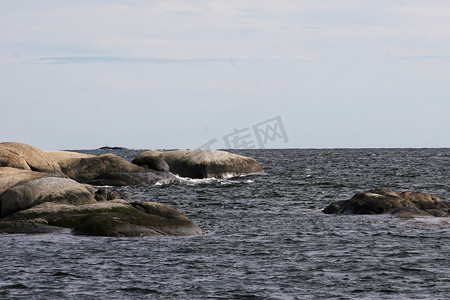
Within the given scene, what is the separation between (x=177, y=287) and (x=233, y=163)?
3592 centimetres

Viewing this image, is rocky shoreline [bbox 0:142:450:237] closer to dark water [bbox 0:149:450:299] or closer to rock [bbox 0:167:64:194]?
rock [bbox 0:167:64:194]

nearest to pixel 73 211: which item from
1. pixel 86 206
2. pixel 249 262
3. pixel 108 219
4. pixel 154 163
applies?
pixel 86 206

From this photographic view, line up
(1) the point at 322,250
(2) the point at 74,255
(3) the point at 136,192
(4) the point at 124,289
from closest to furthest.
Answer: (4) the point at 124,289 < (2) the point at 74,255 < (1) the point at 322,250 < (3) the point at 136,192

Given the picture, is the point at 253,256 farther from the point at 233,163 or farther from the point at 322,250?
the point at 233,163

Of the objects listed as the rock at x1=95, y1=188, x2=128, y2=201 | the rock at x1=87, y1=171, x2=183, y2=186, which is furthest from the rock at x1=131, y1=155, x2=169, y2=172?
the rock at x1=95, y1=188, x2=128, y2=201

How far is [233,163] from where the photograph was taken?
4862cm

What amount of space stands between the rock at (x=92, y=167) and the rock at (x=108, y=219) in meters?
20.7

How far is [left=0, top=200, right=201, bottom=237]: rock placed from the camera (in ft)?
61.6

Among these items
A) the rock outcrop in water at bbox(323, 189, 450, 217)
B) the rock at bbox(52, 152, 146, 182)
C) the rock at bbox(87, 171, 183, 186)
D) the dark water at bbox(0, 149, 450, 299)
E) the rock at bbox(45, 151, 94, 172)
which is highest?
the rock at bbox(45, 151, 94, 172)

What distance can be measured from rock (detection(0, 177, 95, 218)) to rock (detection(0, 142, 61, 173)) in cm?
909

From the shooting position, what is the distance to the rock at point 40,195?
20.9 meters

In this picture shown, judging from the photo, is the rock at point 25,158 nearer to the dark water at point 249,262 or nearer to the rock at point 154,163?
the dark water at point 249,262

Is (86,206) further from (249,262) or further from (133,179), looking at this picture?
(133,179)

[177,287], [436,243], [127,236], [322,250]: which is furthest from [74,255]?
[436,243]
